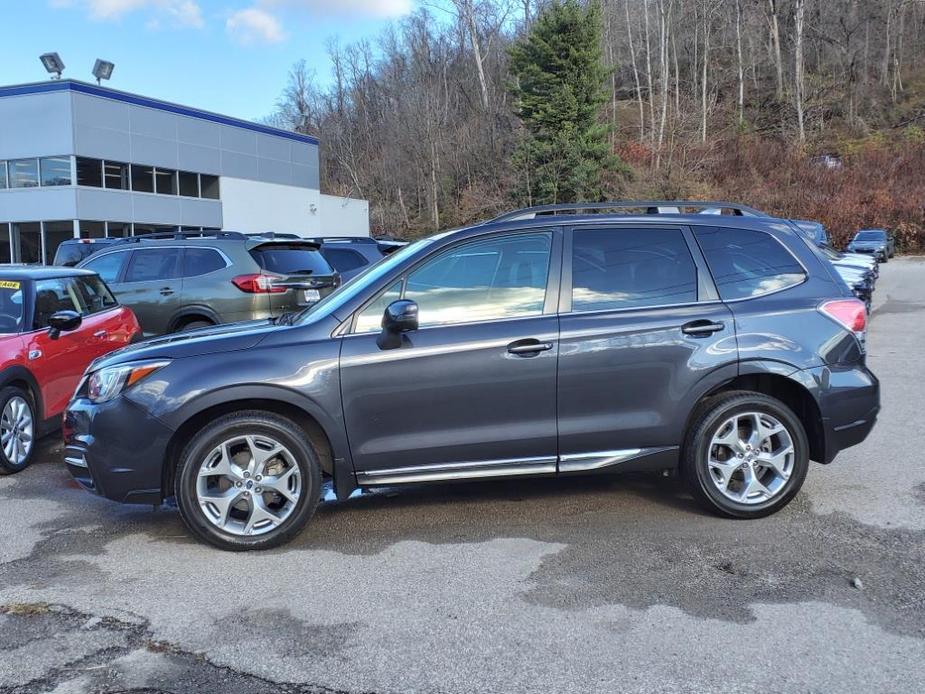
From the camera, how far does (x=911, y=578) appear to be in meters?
3.98

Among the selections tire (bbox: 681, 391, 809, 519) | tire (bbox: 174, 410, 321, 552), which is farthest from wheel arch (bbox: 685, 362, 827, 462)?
tire (bbox: 174, 410, 321, 552)

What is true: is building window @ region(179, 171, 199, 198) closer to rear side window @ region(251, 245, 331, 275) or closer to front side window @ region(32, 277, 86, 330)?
rear side window @ region(251, 245, 331, 275)

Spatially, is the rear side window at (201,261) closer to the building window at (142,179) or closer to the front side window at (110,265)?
the front side window at (110,265)

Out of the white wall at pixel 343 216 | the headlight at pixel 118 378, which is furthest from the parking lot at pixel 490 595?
the white wall at pixel 343 216

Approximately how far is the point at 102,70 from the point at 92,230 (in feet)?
23.4

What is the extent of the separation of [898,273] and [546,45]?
61.3 ft

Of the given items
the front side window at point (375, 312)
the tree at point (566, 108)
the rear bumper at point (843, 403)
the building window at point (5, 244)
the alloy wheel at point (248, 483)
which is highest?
the tree at point (566, 108)

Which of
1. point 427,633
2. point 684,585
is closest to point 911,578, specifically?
point 684,585

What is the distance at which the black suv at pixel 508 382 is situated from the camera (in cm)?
448

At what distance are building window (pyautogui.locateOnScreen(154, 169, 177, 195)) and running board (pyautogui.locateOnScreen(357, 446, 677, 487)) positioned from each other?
3410cm

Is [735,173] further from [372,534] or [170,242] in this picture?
[372,534]

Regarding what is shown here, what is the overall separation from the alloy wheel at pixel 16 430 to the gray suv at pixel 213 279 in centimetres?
383

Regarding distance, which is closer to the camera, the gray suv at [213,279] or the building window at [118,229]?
the gray suv at [213,279]

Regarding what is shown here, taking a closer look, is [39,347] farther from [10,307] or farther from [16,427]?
[16,427]
